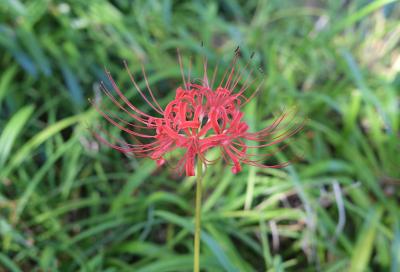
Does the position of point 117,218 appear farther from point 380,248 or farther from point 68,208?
point 380,248

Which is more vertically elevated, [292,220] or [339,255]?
[292,220]

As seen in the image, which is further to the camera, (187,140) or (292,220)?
(292,220)

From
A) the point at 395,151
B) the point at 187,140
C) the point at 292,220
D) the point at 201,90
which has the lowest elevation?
the point at 187,140

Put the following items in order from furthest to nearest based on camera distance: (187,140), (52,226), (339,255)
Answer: (52,226) < (339,255) < (187,140)

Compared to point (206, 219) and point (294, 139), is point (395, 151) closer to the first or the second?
point (294, 139)

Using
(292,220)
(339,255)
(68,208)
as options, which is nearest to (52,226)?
(68,208)

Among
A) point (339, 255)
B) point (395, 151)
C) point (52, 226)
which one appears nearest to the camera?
point (339, 255)
